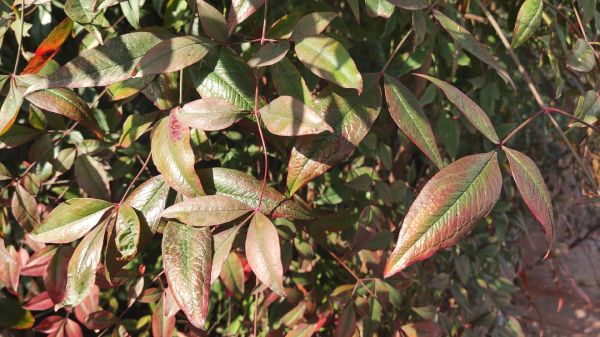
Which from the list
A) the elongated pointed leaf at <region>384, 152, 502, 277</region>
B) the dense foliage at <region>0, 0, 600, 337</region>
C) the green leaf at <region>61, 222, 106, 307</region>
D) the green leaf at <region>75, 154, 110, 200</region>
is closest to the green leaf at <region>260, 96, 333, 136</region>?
the dense foliage at <region>0, 0, 600, 337</region>

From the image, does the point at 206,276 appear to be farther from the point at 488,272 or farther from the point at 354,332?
the point at 488,272

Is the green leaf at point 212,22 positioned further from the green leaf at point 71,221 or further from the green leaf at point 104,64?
the green leaf at point 71,221

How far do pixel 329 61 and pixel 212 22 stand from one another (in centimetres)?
12

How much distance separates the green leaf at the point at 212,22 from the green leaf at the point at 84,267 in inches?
8.7

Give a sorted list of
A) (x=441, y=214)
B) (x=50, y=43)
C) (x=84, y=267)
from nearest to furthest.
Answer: (x=441, y=214)
(x=84, y=267)
(x=50, y=43)

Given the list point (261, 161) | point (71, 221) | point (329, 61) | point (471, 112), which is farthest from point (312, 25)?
point (261, 161)

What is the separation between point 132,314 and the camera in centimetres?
125

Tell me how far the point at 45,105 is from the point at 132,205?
0.14m

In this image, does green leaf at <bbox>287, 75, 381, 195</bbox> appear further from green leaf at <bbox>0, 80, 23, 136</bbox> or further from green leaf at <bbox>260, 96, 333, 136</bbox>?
green leaf at <bbox>0, 80, 23, 136</bbox>

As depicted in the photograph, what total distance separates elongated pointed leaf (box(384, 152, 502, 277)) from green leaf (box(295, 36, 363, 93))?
0.12m

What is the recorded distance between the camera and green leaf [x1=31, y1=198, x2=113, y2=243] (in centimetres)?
65

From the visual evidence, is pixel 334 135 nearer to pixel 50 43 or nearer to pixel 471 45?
pixel 471 45

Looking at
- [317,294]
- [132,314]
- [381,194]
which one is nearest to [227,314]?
[132,314]

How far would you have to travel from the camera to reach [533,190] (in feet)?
1.88
